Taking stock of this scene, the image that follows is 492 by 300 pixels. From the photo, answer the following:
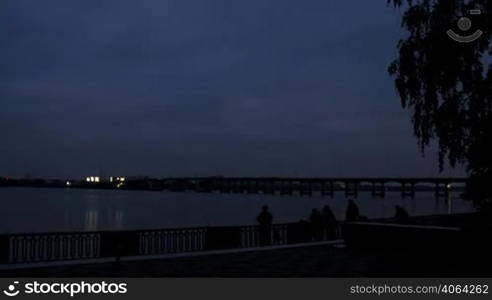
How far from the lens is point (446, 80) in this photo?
16.0m

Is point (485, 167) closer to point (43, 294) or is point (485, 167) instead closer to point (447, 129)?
point (447, 129)

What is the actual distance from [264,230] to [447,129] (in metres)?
9.25

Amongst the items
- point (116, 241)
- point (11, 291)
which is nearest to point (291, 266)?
point (116, 241)

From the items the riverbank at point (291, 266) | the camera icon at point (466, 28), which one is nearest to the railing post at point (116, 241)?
the riverbank at point (291, 266)

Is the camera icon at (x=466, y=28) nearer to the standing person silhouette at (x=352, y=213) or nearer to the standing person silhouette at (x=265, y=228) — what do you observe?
the standing person silhouette at (x=265, y=228)

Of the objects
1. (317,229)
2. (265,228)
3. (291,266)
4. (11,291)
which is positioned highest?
(11,291)

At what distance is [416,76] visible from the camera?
16.4 m

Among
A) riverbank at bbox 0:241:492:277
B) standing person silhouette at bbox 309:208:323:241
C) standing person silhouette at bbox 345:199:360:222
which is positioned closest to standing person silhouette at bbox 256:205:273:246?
standing person silhouette at bbox 309:208:323:241

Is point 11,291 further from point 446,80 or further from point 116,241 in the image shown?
point 446,80

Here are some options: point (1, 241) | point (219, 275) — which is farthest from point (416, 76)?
point (1, 241)

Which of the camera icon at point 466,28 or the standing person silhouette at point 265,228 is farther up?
the camera icon at point 466,28

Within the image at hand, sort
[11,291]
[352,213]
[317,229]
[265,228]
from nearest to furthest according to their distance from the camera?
[11,291], [265,228], [317,229], [352,213]

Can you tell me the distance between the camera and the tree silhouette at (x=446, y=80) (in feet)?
49.5

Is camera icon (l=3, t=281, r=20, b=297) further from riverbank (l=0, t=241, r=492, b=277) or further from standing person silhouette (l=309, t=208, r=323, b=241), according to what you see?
standing person silhouette (l=309, t=208, r=323, b=241)
